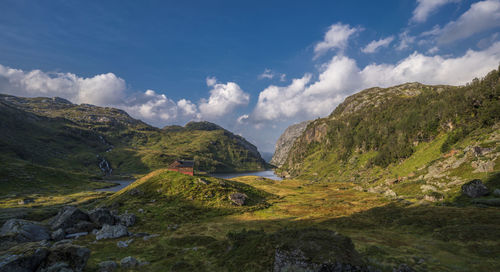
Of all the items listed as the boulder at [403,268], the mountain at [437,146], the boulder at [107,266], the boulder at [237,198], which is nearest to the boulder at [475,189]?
the mountain at [437,146]

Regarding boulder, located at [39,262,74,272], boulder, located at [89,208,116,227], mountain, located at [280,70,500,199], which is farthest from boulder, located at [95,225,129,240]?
mountain, located at [280,70,500,199]

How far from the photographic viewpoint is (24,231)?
130 feet

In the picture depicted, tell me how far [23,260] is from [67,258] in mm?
3899

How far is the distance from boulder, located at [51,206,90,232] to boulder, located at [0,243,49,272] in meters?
26.4

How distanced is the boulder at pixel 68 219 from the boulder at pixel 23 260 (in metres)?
26.4

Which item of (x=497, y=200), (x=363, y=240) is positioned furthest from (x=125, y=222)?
(x=497, y=200)

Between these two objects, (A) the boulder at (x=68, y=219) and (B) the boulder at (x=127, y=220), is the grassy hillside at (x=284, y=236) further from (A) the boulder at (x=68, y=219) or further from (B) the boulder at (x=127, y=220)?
(A) the boulder at (x=68, y=219)

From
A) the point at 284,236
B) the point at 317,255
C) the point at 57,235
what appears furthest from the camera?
the point at 57,235

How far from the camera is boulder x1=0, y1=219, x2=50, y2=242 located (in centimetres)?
3734

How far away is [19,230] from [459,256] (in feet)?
241

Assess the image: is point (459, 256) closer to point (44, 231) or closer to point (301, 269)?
point (301, 269)

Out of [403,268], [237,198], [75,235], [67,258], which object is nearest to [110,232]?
[75,235]

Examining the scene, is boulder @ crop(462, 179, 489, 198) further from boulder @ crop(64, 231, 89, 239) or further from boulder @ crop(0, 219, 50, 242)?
boulder @ crop(0, 219, 50, 242)

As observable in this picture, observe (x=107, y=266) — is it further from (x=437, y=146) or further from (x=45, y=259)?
(x=437, y=146)
